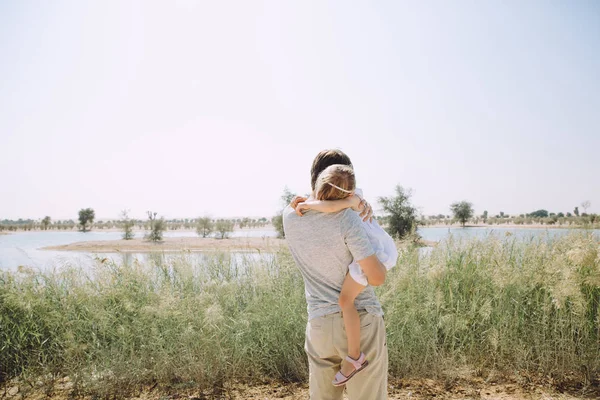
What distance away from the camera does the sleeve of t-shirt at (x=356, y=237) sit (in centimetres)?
168

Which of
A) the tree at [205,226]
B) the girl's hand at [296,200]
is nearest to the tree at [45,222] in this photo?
the tree at [205,226]

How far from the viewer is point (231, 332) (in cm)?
414

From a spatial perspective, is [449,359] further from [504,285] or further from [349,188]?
[349,188]

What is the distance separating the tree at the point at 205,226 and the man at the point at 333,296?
43.8m

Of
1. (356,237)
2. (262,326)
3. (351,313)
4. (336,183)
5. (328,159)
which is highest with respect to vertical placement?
(328,159)

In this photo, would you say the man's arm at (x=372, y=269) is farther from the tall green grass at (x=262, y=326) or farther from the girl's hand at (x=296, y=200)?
the tall green grass at (x=262, y=326)

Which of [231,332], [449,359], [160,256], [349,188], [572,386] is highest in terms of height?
[349,188]

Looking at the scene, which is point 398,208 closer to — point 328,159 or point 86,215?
point 328,159

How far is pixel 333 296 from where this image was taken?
180 cm

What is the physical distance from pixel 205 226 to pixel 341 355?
147 feet

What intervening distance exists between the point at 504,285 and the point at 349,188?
358cm

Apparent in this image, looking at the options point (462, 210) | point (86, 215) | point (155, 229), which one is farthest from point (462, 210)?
point (86, 215)

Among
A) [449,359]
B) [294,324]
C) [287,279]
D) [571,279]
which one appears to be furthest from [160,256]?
[571,279]

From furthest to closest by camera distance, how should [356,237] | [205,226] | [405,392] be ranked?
[205,226] < [405,392] < [356,237]
